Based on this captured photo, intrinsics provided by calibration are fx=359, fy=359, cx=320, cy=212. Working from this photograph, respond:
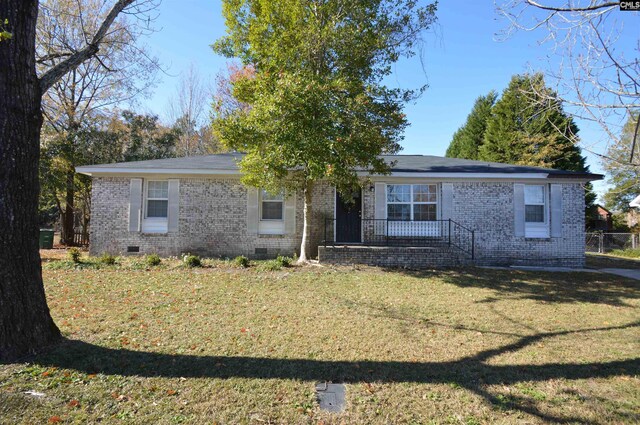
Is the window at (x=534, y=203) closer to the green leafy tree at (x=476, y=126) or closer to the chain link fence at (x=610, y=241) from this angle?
the chain link fence at (x=610, y=241)

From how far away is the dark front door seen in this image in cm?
1335

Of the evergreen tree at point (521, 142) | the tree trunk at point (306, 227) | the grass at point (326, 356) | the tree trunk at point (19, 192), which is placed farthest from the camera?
the evergreen tree at point (521, 142)

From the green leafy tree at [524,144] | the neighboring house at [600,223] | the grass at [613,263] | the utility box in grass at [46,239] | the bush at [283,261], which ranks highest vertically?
the green leafy tree at [524,144]

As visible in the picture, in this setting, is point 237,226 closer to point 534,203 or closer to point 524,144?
point 534,203

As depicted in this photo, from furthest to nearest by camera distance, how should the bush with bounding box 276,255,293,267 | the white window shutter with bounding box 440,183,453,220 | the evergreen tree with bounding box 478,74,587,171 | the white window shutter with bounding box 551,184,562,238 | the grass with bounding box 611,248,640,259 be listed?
the evergreen tree with bounding box 478,74,587,171, the grass with bounding box 611,248,640,259, the white window shutter with bounding box 440,183,453,220, the white window shutter with bounding box 551,184,562,238, the bush with bounding box 276,255,293,267

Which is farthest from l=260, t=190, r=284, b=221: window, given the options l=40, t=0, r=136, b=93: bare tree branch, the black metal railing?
l=40, t=0, r=136, b=93: bare tree branch

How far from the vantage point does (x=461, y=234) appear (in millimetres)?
12992

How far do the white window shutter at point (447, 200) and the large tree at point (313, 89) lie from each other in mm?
3150

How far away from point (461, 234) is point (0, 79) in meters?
12.7

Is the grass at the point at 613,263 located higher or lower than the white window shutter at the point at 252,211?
lower

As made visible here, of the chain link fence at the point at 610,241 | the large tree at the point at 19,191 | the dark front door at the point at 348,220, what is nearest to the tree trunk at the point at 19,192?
the large tree at the point at 19,191

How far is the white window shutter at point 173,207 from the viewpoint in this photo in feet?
42.4

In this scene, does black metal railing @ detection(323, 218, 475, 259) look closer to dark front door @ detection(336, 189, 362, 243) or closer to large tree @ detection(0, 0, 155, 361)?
dark front door @ detection(336, 189, 362, 243)

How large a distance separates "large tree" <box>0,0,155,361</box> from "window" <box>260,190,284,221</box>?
8884mm
